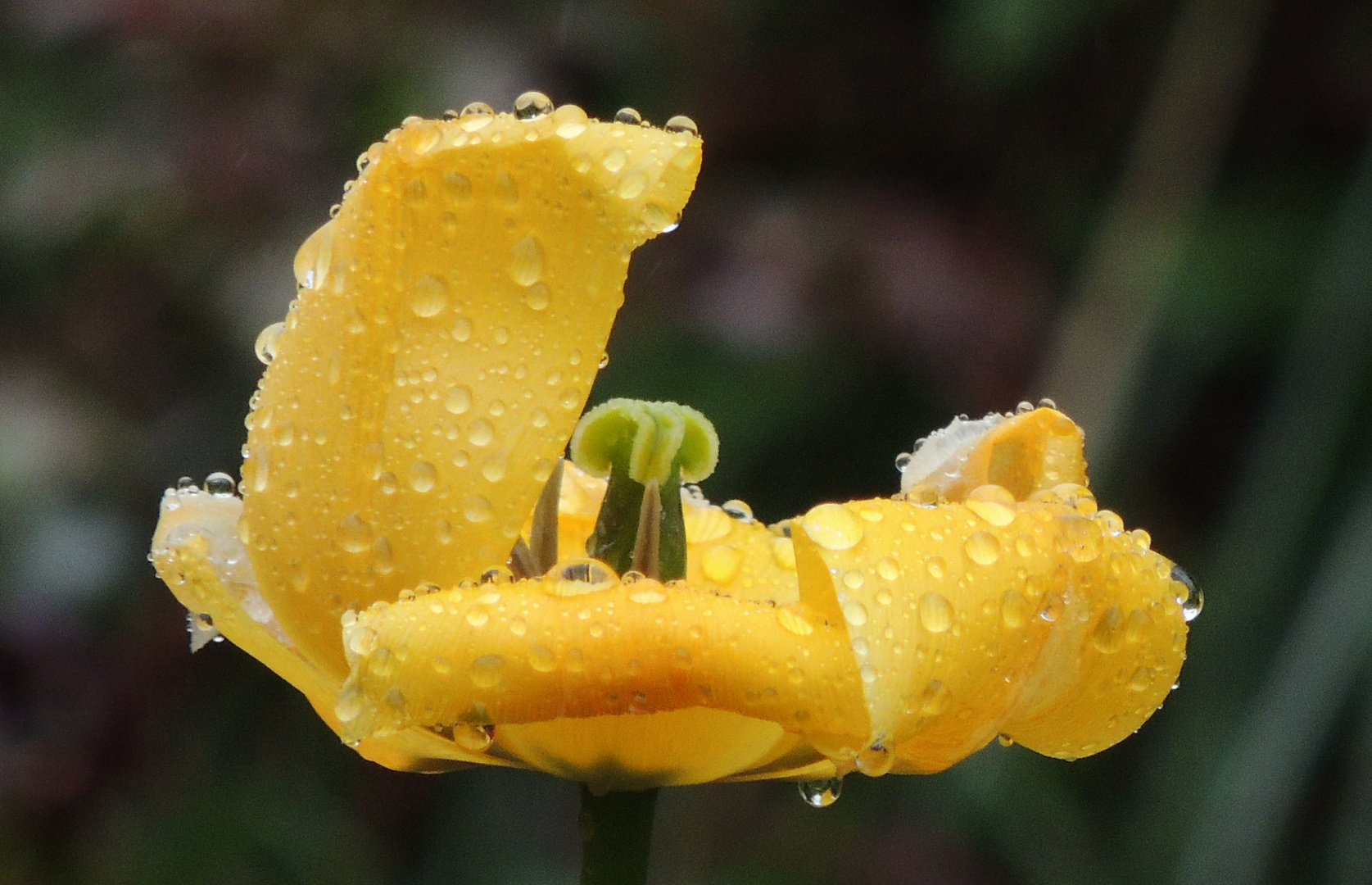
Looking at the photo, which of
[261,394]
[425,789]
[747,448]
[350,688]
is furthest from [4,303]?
[350,688]

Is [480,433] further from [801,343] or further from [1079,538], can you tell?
[801,343]

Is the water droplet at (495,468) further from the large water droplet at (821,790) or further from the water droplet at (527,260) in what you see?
the large water droplet at (821,790)

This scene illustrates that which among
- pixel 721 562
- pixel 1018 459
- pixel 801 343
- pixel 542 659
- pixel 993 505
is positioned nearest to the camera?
pixel 542 659

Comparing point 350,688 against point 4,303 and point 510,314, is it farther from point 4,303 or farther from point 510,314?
point 4,303

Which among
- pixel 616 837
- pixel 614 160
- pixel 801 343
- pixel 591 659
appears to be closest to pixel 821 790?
pixel 616 837

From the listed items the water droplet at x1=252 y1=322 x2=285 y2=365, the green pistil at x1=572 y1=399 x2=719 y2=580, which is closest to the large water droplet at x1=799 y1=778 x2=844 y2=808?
the green pistil at x1=572 y1=399 x2=719 y2=580

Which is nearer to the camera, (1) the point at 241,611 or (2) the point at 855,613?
(2) the point at 855,613

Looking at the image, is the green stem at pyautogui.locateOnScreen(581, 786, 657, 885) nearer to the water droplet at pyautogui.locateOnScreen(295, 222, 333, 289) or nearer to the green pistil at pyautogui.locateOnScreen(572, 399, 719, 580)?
the green pistil at pyautogui.locateOnScreen(572, 399, 719, 580)
